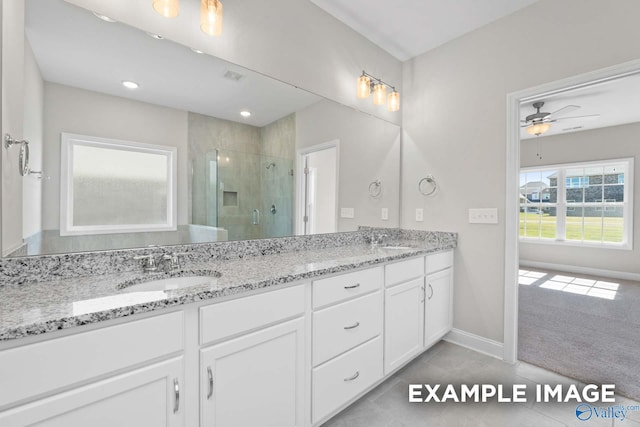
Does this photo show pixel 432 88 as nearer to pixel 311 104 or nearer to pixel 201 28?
pixel 311 104

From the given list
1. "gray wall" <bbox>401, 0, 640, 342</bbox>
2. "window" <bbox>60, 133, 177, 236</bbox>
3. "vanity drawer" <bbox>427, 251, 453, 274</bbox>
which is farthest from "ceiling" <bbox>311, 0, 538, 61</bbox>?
"vanity drawer" <bbox>427, 251, 453, 274</bbox>

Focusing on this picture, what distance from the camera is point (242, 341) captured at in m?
1.13

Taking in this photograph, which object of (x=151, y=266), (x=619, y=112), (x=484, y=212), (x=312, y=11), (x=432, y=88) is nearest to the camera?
(x=151, y=266)

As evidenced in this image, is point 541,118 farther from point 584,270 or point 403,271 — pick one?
point 403,271

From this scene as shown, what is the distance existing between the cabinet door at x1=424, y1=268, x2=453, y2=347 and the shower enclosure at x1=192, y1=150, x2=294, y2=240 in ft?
3.80

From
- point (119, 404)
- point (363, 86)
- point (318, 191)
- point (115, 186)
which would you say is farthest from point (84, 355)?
point (363, 86)

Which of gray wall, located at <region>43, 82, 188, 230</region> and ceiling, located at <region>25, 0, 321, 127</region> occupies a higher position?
ceiling, located at <region>25, 0, 321, 127</region>

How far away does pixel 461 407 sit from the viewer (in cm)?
172

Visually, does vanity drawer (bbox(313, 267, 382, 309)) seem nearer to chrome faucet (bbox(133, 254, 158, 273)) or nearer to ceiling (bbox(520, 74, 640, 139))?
chrome faucet (bbox(133, 254, 158, 273))

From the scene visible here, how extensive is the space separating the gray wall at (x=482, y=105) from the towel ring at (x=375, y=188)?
0.32m

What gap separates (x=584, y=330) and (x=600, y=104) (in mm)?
3156

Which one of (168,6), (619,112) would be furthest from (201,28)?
(619,112)

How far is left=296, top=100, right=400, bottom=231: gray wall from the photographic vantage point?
2219mm

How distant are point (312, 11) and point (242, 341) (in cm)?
220
